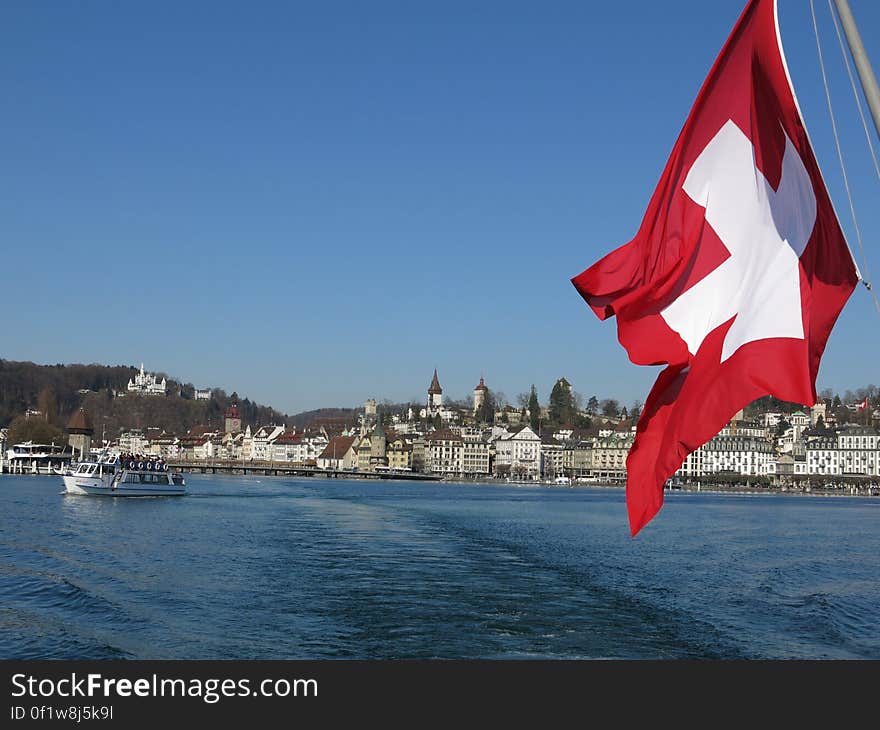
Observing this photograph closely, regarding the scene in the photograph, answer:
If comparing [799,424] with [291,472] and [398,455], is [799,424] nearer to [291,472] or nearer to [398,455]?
[398,455]

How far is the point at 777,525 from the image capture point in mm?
57188

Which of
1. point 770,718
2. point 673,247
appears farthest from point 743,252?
point 770,718

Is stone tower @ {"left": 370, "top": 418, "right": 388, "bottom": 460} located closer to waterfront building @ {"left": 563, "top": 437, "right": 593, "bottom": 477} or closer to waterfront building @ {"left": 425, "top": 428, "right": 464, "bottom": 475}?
waterfront building @ {"left": 425, "top": 428, "right": 464, "bottom": 475}

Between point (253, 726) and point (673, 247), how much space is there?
5011 millimetres

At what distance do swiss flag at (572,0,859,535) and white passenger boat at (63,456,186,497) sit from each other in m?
66.1

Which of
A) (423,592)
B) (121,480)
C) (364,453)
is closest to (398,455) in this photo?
(364,453)

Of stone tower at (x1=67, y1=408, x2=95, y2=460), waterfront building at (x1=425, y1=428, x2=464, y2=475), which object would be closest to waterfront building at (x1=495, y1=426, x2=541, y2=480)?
waterfront building at (x1=425, y1=428, x2=464, y2=475)

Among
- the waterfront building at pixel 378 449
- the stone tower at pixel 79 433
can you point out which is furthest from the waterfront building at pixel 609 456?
the stone tower at pixel 79 433

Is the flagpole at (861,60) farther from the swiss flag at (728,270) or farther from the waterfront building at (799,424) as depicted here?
the waterfront building at (799,424)

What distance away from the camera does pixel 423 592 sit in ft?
77.0

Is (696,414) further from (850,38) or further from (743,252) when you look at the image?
(850,38)

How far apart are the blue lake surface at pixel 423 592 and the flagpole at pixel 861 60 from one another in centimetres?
1218

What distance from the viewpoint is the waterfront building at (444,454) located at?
590 ft

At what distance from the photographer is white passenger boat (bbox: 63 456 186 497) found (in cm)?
7038
